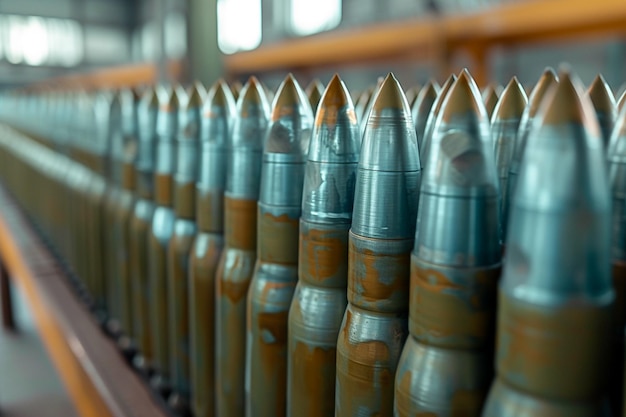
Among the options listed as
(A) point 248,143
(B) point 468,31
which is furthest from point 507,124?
(B) point 468,31

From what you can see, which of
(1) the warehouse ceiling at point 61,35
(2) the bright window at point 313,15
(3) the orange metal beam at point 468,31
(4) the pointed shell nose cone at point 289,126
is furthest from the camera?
(1) the warehouse ceiling at point 61,35

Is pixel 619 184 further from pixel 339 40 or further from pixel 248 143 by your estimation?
pixel 339 40

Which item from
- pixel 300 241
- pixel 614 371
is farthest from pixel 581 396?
pixel 300 241

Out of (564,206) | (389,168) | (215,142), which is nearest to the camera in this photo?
(564,206)

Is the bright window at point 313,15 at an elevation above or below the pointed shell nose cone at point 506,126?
above

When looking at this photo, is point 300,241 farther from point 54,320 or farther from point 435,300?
point 54,320

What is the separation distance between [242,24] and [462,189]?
26.5 feet

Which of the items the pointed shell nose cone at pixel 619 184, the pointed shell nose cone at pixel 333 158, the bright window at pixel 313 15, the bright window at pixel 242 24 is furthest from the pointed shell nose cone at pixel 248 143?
the bright window at pixel 242 24

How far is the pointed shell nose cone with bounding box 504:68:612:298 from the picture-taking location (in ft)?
1.06

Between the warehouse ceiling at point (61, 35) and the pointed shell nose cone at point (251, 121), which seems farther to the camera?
the warehouse ceiling at point (61, 35)

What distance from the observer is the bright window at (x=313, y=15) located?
6.82 m

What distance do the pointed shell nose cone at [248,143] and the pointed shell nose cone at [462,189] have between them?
27 centimetres

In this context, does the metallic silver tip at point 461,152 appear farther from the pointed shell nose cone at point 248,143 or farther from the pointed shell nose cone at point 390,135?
the pointed shell nose cone at point 248,143

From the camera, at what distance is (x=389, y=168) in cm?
45
